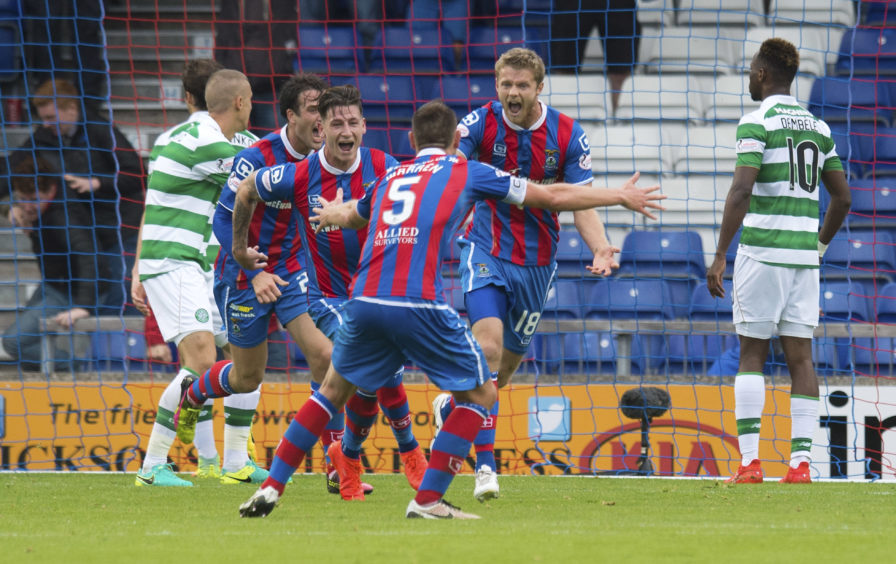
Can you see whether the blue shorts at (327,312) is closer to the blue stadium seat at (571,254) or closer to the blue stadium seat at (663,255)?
the blue stadium seat at (663,255)

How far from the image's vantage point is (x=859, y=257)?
10789 millimetres

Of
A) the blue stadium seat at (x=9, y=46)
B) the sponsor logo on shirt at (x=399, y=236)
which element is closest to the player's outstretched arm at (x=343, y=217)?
the sponsor logo on shirt at (x=399, y=236)

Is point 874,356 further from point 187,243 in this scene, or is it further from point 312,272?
point 187,243

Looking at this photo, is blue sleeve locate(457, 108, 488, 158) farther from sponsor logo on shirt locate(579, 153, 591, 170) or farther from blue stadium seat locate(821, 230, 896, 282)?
blue stadium seat locate(821, 230, 896, 282)

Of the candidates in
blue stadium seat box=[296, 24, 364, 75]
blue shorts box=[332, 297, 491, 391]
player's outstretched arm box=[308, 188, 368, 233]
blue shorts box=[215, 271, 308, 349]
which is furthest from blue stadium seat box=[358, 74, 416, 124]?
blue shorts box=[332, 297, 491, 391]

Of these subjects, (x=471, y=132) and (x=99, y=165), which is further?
(x=99, y=165)

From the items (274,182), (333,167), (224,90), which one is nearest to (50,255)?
(224,90)

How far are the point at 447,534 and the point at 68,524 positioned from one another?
1.78 m

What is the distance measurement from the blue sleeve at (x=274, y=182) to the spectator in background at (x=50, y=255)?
14.0ft

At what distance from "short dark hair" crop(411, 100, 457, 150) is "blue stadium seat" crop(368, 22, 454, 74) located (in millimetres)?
7045

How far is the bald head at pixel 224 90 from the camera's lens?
24.3ft

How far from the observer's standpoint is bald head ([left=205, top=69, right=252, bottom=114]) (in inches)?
292

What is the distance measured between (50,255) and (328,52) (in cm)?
364

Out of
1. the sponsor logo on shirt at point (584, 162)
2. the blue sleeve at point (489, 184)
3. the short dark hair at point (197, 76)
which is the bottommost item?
the blue sleeve at point (489, 184)
